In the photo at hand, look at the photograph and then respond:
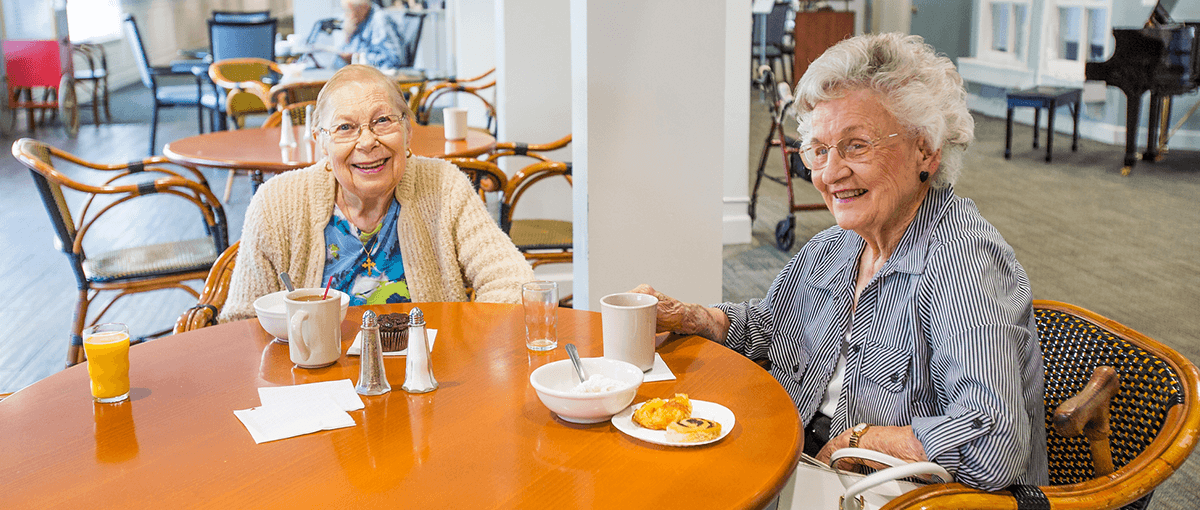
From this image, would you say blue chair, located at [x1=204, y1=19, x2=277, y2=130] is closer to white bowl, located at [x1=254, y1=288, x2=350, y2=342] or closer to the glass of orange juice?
white bowl, located at [x1=254, y1=288, x2=350, y2=342]

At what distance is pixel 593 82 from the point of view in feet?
7.91

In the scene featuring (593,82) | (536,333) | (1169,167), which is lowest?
(1169,167)

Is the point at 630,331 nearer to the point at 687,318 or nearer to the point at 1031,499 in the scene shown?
the point at 687,318

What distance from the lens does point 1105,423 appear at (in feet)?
4.37

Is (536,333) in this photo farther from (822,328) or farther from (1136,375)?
(1136,375)

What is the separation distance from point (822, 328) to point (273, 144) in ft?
9.00

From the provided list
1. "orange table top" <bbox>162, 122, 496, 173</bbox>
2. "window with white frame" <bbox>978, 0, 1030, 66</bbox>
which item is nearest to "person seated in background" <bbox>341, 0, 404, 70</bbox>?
"orange table top" <bbox>162, 122, 496, 173</bbox>

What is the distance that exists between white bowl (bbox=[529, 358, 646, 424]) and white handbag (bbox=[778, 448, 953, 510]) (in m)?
0.26

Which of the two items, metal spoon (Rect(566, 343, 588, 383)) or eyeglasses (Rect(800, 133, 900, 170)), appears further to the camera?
eyeglasses (Rect(800, 133, 900, 170))

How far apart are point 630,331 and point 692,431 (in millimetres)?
264

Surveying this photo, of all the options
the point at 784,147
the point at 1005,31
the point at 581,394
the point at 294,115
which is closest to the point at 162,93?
the point at 294,115

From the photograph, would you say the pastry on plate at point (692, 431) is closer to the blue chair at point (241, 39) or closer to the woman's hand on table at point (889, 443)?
the woman's hand on table at point (889, 443)

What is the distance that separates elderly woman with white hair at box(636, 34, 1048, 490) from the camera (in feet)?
4.37

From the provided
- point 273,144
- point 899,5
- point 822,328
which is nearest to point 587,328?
point 822,328
